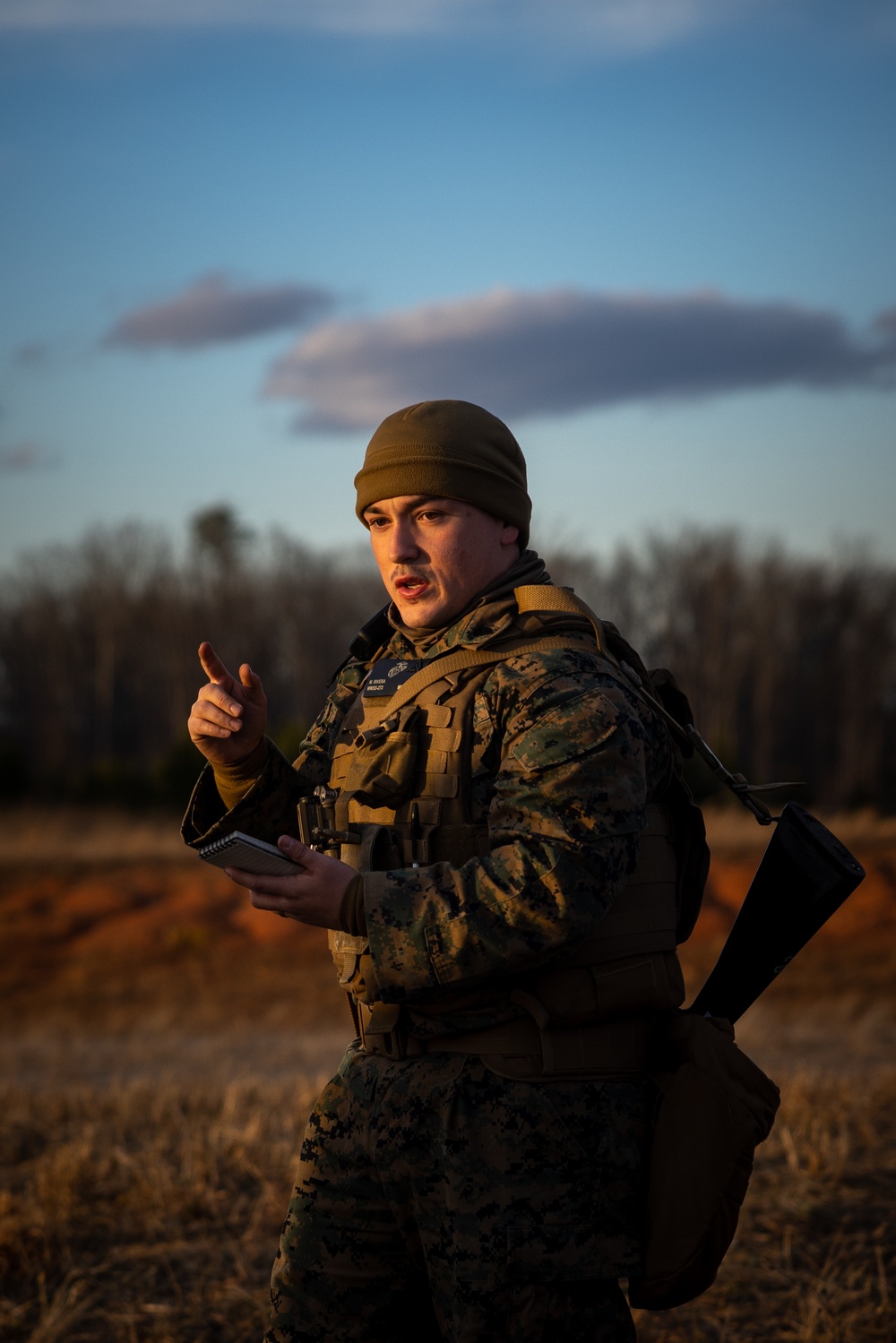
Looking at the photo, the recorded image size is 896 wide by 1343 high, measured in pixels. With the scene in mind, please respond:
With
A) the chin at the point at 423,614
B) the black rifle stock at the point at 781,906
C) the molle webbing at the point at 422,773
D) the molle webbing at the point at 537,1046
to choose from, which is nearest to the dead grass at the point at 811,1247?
the black rifle stock at the point at 781,906

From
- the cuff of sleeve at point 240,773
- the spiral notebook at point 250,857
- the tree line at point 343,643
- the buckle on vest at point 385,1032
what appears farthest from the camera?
the tree line at point 343,643

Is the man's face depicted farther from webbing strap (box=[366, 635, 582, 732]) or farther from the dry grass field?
the dry grass field

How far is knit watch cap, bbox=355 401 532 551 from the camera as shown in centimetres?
270

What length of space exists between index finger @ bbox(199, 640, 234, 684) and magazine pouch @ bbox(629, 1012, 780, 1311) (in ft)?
4.06

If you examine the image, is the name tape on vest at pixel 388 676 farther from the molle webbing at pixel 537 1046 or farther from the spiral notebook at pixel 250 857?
the molle webbing at pixel 537 1046

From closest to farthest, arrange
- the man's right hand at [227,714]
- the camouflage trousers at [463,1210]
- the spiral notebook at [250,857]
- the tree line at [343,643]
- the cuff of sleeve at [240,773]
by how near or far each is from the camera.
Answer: the spiral notebook at [250,857] < the camouflage trousers at [463,1210] < the man's right hand at [227,714] < the cuff of sleeve at [240,773] < the tree line at [343,643]

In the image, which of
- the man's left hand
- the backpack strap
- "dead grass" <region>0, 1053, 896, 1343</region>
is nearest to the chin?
the backpack strap

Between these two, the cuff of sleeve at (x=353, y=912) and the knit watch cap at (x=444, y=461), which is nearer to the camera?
the cuff of sleeve at (x=353, y=912)

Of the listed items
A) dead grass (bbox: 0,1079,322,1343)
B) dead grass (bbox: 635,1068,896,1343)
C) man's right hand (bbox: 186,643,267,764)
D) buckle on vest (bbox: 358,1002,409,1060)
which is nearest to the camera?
buckle on vest (bbox: 358,1002,409,1060)

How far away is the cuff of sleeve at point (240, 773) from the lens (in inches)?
113

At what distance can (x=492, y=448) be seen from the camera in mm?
2789

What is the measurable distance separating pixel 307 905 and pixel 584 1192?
780 mm

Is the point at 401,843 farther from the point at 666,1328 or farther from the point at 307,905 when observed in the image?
the point at 666,1328

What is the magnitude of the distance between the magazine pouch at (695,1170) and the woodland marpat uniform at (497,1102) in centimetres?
6
